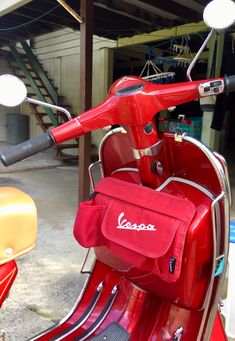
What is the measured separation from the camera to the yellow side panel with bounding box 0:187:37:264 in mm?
814

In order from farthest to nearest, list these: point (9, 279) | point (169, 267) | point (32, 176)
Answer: point (32, 176), point (169, 267), point (9, 279)

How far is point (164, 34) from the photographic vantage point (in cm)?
488

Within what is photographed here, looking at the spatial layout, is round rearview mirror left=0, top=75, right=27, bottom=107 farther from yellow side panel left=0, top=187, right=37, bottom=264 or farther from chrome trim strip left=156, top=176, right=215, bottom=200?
chrome trim strip left=156, top=176, right=215, bottom=200

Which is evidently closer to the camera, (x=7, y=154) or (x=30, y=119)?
(x=7, y=154)

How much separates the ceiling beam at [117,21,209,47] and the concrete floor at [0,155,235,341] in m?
2.67

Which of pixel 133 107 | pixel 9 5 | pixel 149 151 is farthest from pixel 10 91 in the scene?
pixel 9 5

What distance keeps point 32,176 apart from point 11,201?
4.30m

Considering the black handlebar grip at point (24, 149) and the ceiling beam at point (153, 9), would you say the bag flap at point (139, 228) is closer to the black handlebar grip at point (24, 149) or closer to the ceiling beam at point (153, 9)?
the black handlebar grip at point (24, 149)

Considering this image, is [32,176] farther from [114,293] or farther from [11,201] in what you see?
[11,201]

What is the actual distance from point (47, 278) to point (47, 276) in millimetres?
24

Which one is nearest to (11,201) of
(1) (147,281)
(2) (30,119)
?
(1) (147,281)

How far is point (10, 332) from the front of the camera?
1.54 metres

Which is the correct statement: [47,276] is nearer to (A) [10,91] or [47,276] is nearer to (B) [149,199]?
(B) [149,199]

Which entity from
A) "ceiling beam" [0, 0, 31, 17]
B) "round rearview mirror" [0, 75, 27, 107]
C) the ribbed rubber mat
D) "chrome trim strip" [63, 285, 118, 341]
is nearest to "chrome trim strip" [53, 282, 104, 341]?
"chrome trim strip" [63, 285, 118, 341]
